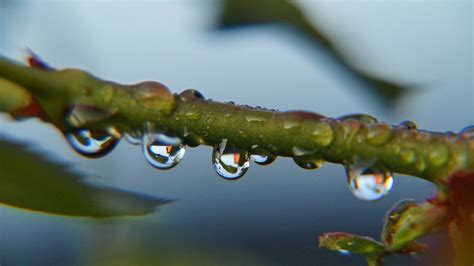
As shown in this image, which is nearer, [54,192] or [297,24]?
[54,192]

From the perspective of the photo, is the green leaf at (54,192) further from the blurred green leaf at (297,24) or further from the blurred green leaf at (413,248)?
the blurred green leaf at (297,24)

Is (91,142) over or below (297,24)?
below

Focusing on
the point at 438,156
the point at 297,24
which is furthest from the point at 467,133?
the point at 297,24

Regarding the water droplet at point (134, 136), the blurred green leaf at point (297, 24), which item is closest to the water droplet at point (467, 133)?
the water droplet at point (134, 136)

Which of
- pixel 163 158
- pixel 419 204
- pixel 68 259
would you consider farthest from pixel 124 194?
pixel 68 259

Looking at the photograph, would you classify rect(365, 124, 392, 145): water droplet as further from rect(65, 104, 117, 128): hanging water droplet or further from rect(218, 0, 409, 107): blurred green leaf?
rect(218, 0, 409, 107): blurred green leaf

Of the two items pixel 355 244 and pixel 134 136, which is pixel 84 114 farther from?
pixel 355 244

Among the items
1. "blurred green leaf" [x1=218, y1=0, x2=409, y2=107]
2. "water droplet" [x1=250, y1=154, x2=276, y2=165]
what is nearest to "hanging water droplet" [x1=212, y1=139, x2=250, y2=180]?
"water droplet" [x1=250, y1=154, x2=276, y2=165]
